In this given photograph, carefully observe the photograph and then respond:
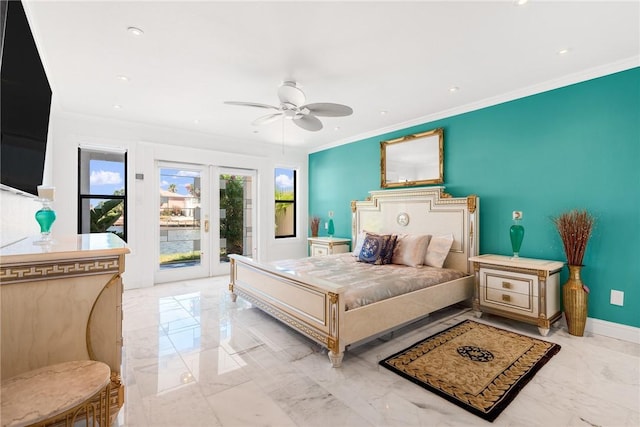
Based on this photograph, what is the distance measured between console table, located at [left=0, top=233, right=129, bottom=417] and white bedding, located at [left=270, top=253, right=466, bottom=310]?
5.29ft

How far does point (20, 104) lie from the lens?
66.1 inches

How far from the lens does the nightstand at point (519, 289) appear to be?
9.49 feet

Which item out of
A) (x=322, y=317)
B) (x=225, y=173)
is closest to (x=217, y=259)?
(x=225, y=173)

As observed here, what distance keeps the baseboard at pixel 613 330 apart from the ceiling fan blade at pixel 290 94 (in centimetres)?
373

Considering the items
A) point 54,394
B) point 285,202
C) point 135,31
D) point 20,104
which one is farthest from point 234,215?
point 54,394

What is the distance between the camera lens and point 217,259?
552cm

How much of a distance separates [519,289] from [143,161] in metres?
5.45

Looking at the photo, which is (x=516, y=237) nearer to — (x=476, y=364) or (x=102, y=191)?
(x=476, y=364)

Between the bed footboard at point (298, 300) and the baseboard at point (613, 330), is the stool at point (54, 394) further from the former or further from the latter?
the baseboard at point (613, 330)

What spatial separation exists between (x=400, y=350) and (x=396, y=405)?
76 centimetres

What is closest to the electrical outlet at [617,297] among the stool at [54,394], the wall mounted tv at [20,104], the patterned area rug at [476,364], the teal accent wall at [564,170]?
the teal accent wall at [564,170]

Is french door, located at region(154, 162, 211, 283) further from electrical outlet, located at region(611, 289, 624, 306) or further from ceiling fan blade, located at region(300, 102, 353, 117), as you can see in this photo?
electrical outlet, located at region(611, 289, 624, 306)

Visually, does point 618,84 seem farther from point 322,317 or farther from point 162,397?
point 162,397

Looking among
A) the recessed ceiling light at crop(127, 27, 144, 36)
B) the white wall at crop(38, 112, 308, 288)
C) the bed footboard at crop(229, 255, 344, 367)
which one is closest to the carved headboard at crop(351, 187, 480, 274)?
the white wall at crop(38, 112, 308, 288)
